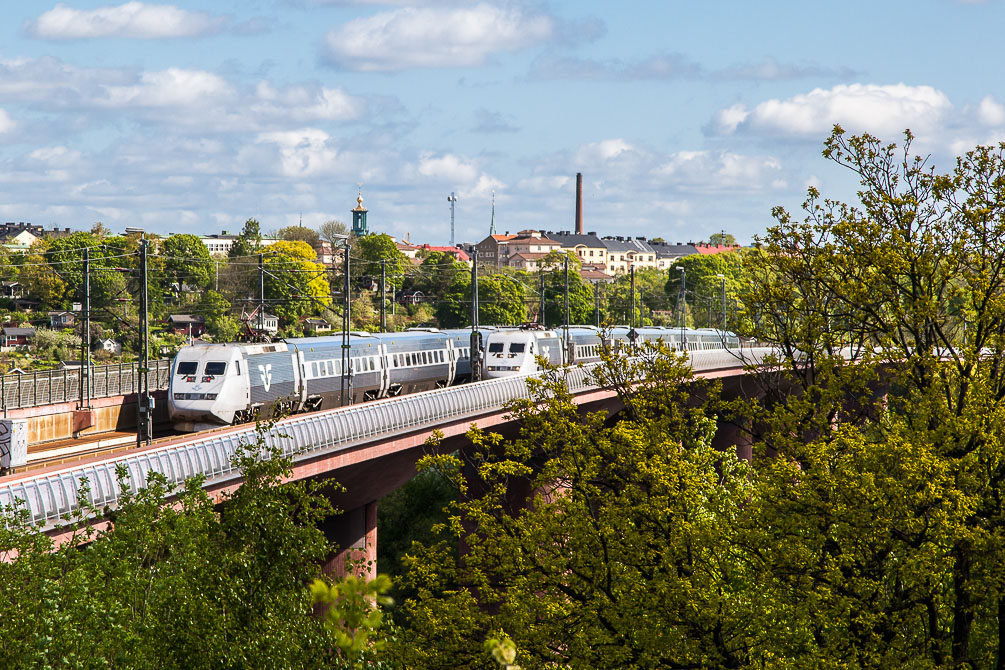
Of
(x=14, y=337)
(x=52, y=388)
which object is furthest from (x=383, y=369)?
(x=14, y=337)

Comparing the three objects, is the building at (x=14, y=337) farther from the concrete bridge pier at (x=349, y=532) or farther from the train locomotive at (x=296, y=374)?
the concrete bridge pier at (x=349, y=532)

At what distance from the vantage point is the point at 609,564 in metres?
20.7

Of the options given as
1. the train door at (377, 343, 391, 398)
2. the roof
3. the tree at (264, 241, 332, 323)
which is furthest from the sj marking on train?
the roof

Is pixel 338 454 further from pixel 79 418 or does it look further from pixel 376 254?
pixel 376 254

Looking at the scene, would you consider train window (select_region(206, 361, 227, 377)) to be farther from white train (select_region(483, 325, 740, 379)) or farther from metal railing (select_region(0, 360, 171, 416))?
white train (select_region(483, 325, 740, 379))

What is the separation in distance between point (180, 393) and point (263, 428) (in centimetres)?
2001

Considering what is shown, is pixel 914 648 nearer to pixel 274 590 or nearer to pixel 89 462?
pixel 274 590

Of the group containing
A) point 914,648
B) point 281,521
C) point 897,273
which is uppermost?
point 897,273

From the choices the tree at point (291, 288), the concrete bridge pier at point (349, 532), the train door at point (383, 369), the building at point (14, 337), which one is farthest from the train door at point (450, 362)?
the building at point (14, 337)

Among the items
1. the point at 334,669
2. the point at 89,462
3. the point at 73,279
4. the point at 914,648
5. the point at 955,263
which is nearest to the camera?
the point at 334,669

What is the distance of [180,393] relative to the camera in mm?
41250

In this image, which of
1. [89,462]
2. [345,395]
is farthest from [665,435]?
[345,395]

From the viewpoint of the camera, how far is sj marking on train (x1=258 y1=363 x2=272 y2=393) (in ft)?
139

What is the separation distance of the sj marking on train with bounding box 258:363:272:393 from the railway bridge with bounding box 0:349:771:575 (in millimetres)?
5399
